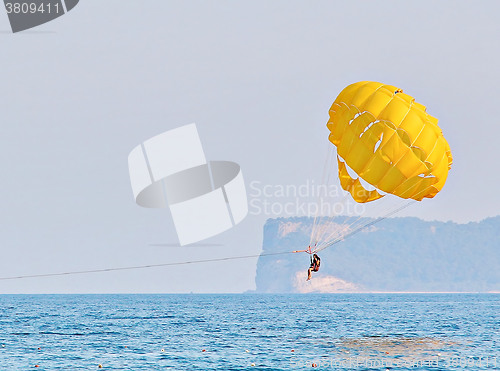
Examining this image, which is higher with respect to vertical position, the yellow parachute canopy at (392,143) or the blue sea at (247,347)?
the yellow parachute canopy at (392,143)

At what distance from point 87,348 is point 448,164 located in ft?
82.8

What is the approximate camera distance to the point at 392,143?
4088cm

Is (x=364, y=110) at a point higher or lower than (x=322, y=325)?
higher

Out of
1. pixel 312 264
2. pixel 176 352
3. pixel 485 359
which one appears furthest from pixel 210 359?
pixel 485 359

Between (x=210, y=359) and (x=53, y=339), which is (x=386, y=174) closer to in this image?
(x=210, y=359)

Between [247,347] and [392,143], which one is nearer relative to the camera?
[392,143]

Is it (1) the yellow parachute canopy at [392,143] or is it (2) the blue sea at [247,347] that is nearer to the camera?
(1) the yellow parachute canopy at [392,143]

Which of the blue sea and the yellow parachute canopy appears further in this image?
the blue sea

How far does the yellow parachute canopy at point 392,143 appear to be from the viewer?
40469 millimetres

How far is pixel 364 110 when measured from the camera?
41688 millimetres

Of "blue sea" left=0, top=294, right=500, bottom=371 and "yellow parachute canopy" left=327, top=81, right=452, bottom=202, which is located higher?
"yellow parachute canopy" left=327, top=81, right=452, bottom=202

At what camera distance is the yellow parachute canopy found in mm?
40469

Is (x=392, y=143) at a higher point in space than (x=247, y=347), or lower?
higher

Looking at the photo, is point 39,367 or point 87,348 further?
point 87,348
